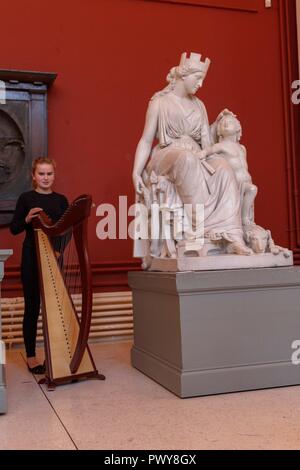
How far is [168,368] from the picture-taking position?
8.58 ft

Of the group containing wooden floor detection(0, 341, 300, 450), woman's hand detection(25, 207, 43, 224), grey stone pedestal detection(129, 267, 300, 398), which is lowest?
wooden floor detection(0, 341, 300, 450)

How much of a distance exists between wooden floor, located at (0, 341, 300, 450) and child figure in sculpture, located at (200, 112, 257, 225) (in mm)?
1082

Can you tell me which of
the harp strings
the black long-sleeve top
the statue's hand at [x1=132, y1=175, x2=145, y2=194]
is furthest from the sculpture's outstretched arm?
the harp strings

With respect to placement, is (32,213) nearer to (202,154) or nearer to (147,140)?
(147,140)

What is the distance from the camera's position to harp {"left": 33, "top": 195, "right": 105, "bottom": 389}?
8.26ft

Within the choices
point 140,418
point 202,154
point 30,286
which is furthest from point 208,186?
point 140,418

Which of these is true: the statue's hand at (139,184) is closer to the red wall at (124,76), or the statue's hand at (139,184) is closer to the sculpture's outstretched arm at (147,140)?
the sculpture's outstretched arm at (147,140)

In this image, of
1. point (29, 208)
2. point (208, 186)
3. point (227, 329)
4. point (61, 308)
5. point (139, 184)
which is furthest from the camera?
point (139, 184)

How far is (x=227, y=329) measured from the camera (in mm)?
2539

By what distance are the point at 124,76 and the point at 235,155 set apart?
191 centimetres

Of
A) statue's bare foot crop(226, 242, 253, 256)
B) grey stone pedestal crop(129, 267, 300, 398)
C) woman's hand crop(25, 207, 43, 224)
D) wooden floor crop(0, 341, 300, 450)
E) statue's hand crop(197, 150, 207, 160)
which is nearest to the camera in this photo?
wooden floor crop(0, 341, 300, 450)

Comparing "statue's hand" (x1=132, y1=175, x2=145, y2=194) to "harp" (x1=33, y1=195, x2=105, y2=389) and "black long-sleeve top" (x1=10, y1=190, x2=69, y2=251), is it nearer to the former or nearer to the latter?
"black long-sleeve top" (x1=10, y1=190, x2=69, y2=251)

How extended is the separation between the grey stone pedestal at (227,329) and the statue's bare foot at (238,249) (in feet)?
0.50

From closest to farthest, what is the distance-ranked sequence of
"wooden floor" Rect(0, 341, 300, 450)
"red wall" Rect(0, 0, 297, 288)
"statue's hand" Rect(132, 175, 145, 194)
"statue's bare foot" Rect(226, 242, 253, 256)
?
"wooden floor" Rect(0, 341, 300, 450)
"statue's bare foot" Rect(226, 242, 253, 256)
"statue's hand" Rect(132, 175, 145, 194)
"red wall" Rect(0, 0, 297, 288)
